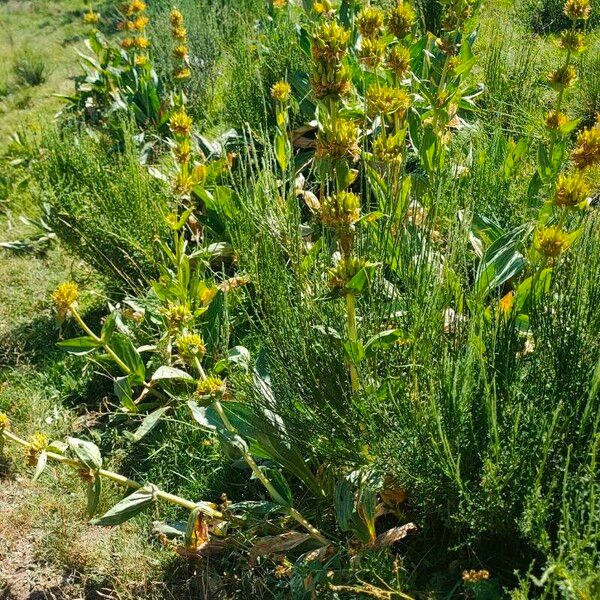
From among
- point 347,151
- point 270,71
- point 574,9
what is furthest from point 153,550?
point 270,71

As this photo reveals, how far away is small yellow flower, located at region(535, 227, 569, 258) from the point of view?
170cm

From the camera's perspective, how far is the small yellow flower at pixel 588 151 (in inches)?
69.4

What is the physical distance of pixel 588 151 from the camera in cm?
178

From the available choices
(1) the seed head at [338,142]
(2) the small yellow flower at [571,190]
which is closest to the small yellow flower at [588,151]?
(2) the small yellow flower at [571,190]

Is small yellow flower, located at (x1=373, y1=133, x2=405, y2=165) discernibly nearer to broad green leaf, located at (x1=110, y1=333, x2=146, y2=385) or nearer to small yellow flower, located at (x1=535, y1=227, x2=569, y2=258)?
small yellow flower, located at (x1=535, y1=227, x2=569, y2=258)

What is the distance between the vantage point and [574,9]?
2.21 metres

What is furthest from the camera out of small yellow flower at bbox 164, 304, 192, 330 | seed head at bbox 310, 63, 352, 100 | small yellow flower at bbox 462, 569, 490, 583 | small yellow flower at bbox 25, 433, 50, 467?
small yellow flower at bbox 164, 304, 192, 330

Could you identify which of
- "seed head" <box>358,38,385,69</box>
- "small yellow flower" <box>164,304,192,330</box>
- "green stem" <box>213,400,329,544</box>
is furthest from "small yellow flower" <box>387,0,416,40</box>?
"green stem" <box>213,400,329,544</box>

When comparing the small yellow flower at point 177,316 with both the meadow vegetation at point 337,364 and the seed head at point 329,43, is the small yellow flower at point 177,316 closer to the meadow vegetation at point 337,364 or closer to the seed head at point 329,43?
the meadow vegetation at point 337,364

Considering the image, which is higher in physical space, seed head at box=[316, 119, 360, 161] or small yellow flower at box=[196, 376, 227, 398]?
seed head at box=[316, 119, 360, 161]

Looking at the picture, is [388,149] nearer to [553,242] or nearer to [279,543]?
[553,242]

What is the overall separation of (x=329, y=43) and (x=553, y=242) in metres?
0.71

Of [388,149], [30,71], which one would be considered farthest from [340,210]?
[30,71]

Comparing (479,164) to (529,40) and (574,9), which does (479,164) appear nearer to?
(574,9)
